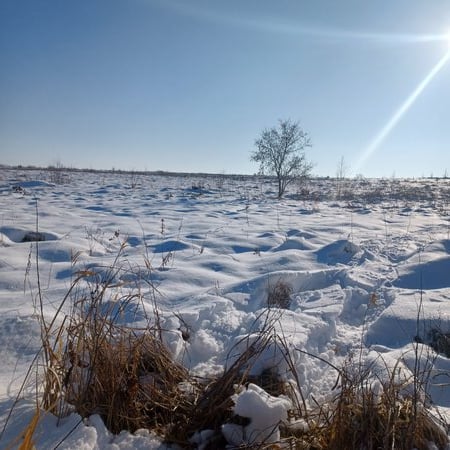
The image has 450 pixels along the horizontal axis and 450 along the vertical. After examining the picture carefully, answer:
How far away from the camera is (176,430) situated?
3.82ft

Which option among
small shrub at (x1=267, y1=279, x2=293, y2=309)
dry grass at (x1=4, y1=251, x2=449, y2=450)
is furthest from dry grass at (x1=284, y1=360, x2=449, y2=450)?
small shrub at (x1=267, y1=279, x2=293, y2=309)

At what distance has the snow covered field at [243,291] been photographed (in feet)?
4.83

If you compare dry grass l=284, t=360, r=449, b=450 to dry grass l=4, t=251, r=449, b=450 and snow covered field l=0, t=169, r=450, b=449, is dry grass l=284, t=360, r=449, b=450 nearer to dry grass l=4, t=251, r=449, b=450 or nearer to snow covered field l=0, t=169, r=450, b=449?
dry grass l=4, t=251, r=449, b=450

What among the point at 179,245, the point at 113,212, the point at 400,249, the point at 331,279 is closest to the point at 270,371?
the point at 331,279

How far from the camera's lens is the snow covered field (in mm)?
1473

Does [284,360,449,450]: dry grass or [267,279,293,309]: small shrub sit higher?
[284,360,449,450]: dry grass

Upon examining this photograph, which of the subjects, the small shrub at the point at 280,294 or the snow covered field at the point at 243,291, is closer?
the snow covered field at the point at 243,291

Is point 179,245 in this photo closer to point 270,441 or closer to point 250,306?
point 250,306

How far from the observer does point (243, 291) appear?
2.69 meters

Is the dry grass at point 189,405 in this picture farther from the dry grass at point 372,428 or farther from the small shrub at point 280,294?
the small shrub at point 280,294

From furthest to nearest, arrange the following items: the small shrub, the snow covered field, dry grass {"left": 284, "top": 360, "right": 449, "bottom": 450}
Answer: the small shrub, the snow covered field, dry grass {"left": 284, "top": 360, "right": 449, "bottom": 450}

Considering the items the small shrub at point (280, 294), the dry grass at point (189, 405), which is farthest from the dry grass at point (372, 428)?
the small shrub at point (280, 294)

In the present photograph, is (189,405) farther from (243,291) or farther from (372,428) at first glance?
(243,291)

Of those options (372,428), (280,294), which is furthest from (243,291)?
(372,428)
